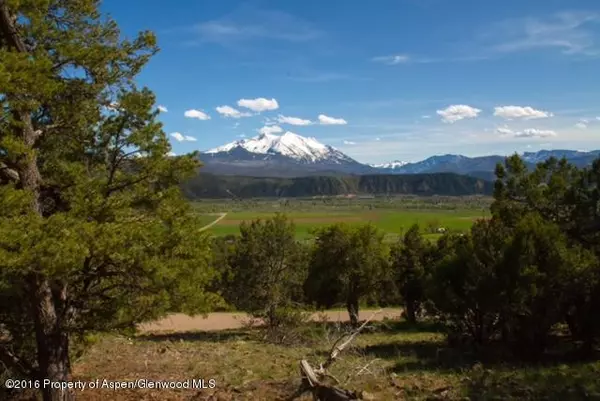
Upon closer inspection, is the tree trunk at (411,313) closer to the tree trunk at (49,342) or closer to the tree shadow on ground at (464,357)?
the tree shadow on ground at (464,357)

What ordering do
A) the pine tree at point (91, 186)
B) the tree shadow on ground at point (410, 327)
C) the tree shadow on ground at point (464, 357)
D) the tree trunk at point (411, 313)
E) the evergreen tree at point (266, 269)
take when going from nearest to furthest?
the pine tree at point (91, 186)
the tree shadow on ground at point (464, 357)
the evergreen tree at point (266, 269)
the tree shadow on ground at point (410, 327)
the tree trunk at point (411, 313)

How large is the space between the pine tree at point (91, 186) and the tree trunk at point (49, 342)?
0.02 metres

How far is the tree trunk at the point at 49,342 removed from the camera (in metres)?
8.52

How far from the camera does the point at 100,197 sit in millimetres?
8203

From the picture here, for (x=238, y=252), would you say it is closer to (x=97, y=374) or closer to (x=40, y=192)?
(x=97, y=374)

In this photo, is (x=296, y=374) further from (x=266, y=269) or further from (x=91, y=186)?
(x=266, y=269)

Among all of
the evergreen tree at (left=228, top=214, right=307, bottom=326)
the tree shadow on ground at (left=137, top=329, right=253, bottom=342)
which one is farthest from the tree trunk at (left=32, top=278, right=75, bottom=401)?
the evergreen tree at (left=228, top=214, right=307, bottom=326)

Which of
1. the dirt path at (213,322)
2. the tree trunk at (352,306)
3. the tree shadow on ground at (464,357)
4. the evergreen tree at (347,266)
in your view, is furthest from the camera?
the dirt path at (213,322)

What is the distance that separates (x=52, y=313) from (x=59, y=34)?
474 centimetres

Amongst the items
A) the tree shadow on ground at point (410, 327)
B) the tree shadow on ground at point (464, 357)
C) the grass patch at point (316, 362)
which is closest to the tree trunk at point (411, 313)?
the tree shadow on ground at point (410, 327)

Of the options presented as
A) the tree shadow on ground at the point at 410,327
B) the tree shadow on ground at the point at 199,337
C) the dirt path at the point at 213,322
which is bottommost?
the dirt path at the point at 213,322

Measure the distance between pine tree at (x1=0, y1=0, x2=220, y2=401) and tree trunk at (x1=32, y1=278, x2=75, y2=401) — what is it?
0.02 m

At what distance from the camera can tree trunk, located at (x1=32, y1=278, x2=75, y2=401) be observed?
8516mm

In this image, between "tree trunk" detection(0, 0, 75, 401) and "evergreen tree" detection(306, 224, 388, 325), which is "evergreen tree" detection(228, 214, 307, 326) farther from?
"tree trunk" detection(0, 0, 75, 401)
